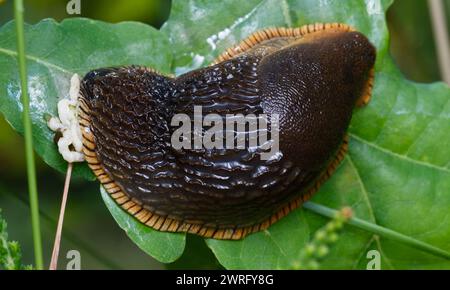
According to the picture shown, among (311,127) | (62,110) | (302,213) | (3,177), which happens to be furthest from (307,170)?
(3,177)

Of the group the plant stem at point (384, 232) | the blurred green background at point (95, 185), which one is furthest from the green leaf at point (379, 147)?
the blurred green background at point (95, 185)

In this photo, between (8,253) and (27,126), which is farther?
A: (27,126)

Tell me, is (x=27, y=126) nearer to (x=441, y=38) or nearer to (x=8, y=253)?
(x=8, y=253)

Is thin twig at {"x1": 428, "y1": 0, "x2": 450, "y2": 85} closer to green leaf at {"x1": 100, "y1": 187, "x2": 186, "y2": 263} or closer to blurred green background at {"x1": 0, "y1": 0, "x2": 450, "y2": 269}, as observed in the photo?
blurred green background at {"x1": 0, "y1": 0, "x2": 450, "y2": 269}

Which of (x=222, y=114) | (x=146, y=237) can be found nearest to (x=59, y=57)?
(x=222, y=114)

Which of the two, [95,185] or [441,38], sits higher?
[441,38]

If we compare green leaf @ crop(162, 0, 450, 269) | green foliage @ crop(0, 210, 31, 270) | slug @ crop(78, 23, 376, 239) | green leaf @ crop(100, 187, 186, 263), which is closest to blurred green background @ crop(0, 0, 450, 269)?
green leaf @ crop(100, 187, 186, 263)

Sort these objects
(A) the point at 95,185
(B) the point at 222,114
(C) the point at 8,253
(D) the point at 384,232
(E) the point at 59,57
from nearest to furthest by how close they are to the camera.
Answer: (C) the point at 8,253
(B) the point at 222,114
(E) the point at 59,57
(D) the point at 384,232
(A) the point at 95,185

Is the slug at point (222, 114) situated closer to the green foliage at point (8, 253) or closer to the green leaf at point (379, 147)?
the green leaf at point (379, 147)
